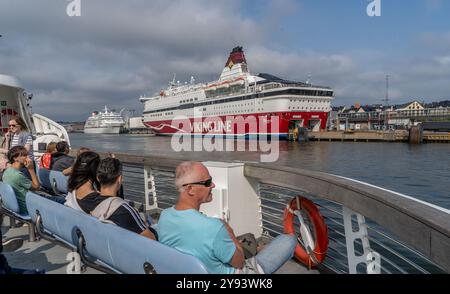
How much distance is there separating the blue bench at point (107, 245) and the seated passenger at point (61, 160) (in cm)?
190

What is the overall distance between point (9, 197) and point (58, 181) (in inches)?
39.2

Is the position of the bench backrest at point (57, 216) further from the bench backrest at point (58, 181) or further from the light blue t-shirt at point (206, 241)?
the bench backrest at point (58, 181)

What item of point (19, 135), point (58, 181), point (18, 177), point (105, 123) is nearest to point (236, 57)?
point (19, 135)

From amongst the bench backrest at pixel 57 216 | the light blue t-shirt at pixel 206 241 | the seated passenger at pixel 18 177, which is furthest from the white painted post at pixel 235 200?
the seated passenger at pixel 18 177

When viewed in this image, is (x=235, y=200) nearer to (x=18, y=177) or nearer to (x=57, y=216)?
(x=57, y=216)

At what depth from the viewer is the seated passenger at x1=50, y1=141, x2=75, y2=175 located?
4.65 meters

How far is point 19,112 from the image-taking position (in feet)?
35.7

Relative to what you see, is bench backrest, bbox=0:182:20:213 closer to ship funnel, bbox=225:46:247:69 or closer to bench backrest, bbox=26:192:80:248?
bench backrest, bbox=26:192:80:248

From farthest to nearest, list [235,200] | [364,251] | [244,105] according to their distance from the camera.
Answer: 1. [244,105]
2. [235,200]
3. [364,251]

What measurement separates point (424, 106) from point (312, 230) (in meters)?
119

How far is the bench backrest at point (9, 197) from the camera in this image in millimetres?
3303

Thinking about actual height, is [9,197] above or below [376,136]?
below

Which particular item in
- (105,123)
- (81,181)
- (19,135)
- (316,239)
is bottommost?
(316,239)

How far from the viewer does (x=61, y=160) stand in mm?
4695
